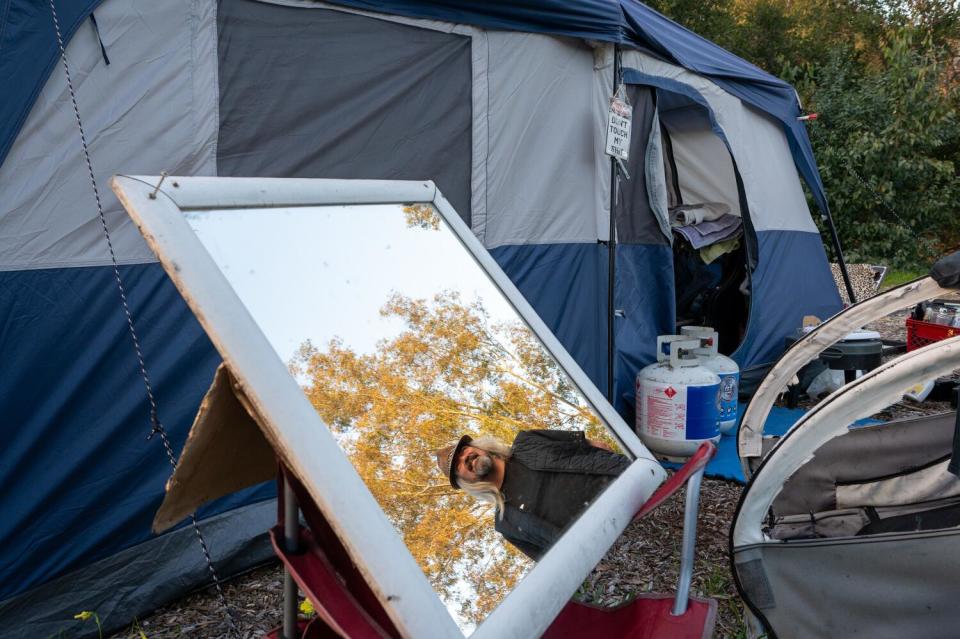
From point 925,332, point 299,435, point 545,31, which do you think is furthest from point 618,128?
point 299,435

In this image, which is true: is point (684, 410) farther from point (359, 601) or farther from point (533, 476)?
point (359, 601)

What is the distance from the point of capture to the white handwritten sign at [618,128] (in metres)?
3.35

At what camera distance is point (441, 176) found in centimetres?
301

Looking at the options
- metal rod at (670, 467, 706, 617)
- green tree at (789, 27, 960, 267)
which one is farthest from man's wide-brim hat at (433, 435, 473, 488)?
green tree at (789, 27, 960, 267)

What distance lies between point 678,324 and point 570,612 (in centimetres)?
386

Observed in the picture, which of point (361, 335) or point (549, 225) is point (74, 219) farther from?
point (549, 225)

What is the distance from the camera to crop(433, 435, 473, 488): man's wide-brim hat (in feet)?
3.25

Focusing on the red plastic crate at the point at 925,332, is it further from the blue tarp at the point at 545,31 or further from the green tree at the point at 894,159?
the green tree at the point at 894,159

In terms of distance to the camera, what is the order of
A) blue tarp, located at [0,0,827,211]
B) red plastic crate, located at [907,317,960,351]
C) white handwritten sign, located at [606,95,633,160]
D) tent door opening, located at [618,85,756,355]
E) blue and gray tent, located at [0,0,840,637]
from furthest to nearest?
1. tent door opening, located at [618,85,756,355]
2. red plastic crate, located at [907,317,960,351]
3. white handwritten sign, located at [606,95,633,160]
4. blue and gray tent, located at [0,0,840,637]
5. blue tarp, located at [0,0,827,211]

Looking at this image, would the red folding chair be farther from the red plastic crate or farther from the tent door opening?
the red plastic crate

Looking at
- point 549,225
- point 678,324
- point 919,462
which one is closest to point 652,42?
point 549,225

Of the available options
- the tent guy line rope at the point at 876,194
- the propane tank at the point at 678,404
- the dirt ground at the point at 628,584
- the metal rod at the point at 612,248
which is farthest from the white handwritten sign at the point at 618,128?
the tent guy line rope at the point at 876,194

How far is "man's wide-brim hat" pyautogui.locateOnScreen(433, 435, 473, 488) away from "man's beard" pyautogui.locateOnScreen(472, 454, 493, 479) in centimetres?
3

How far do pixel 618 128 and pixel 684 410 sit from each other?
4.53 feet
